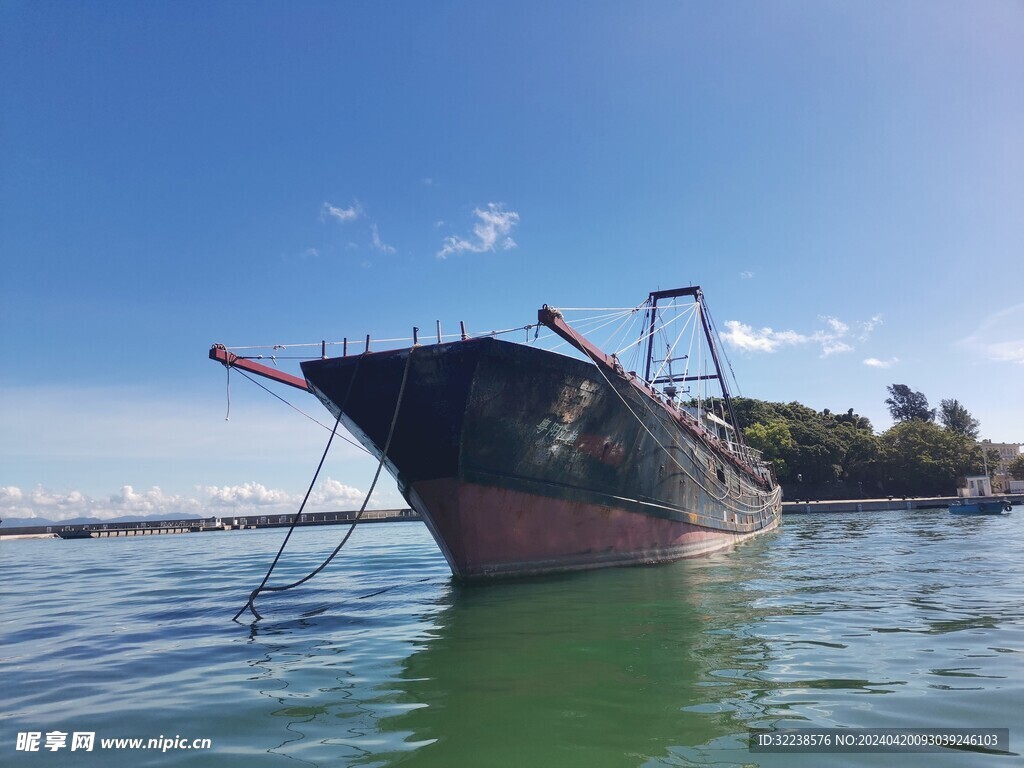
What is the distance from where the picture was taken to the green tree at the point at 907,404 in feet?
352

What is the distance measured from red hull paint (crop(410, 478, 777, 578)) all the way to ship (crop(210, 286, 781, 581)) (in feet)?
0.08

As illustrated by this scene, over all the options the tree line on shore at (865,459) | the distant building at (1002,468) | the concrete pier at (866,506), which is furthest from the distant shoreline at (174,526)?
the distant building at (1002,468)

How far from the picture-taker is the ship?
12.2m

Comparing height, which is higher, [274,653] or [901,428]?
[901,428]

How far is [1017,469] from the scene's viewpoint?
77.2 metres

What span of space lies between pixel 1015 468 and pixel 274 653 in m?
97.9

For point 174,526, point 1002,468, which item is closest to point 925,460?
point 1002,468

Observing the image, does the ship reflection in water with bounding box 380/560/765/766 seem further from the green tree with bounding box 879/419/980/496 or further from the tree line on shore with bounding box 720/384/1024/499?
the green tree with bounding box 879/419/980/496

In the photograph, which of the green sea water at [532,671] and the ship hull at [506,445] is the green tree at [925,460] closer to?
the green sea water at [532,671]

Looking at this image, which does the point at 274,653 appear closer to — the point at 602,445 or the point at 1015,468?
the point at 602,445

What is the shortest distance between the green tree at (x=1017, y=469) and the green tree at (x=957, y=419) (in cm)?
2573

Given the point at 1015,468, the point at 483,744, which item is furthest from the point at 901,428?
the point at 483,744

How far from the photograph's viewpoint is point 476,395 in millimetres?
12023

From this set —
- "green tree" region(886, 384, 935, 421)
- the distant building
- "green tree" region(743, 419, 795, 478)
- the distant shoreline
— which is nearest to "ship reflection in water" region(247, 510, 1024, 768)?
the distant shoreline
